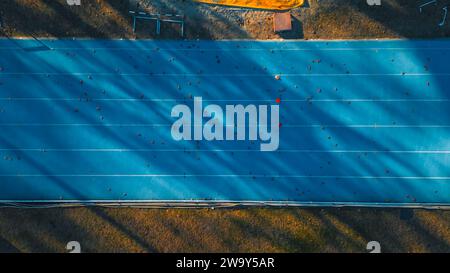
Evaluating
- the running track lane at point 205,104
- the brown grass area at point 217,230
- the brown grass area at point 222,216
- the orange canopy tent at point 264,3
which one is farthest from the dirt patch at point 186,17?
the brown grass area at point 217,230

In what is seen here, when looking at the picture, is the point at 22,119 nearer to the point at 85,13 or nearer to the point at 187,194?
the point at 85,13

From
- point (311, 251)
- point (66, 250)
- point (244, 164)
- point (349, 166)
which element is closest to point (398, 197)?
point (349, 166)

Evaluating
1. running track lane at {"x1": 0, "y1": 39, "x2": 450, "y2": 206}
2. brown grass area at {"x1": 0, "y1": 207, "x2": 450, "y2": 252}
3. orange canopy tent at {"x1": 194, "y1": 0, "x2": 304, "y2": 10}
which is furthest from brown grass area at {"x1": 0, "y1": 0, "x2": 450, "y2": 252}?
running track lane at {"x1": 0, "y1": 39, "x2": 450, "y2": 206}

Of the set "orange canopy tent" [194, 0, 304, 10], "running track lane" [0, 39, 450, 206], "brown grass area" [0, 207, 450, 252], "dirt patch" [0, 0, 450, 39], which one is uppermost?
"orange canopy tent" [194, 0, 304, 10]

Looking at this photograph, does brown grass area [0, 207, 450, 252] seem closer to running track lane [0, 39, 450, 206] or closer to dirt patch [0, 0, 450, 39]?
running track lane [0, 39, 450, 206]

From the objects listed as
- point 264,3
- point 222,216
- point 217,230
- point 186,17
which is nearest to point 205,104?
point 186,17

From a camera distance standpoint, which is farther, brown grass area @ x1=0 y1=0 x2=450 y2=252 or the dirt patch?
the dirt patch

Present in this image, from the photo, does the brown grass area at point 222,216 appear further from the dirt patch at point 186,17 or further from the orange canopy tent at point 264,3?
the orange canopy tent at point 264,3
